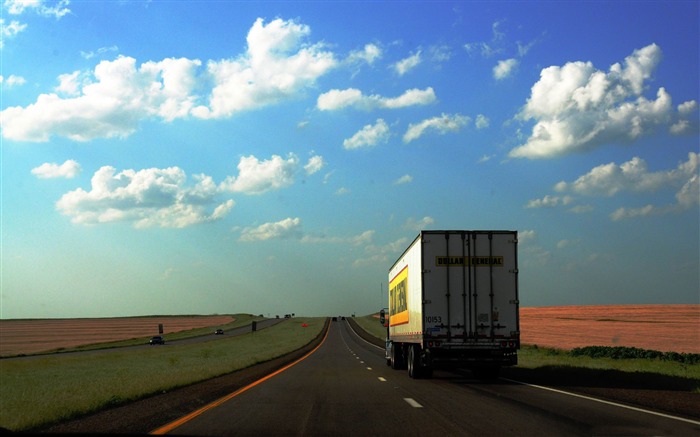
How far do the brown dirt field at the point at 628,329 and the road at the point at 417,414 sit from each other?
31107mm

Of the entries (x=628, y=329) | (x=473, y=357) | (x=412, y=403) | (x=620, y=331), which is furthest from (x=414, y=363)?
(x=628, y=329)

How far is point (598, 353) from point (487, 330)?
60.7 ft

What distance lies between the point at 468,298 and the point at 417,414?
8.81m

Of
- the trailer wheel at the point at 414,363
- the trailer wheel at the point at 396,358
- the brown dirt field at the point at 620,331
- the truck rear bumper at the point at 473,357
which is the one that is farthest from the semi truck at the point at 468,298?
the brown dirt field at the point at 620,331

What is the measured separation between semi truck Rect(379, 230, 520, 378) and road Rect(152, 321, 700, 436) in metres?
2.09

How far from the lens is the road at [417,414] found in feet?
35.0

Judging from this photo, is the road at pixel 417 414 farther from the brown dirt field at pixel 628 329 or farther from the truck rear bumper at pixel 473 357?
the brown dirt field at pixel 628 329

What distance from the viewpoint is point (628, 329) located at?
7181cm

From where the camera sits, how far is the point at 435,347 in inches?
832

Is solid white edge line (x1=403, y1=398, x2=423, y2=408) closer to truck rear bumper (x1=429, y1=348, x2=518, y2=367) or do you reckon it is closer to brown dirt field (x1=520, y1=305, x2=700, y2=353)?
truck rear bumper (x1=429, y1=348, x2=518, y2=367)

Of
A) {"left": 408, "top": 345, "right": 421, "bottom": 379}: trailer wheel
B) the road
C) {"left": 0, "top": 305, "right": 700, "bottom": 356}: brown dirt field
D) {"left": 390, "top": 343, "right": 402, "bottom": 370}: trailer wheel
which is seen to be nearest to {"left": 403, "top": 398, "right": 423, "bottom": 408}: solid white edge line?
the road

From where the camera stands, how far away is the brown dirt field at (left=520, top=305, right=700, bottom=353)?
52.4 meters

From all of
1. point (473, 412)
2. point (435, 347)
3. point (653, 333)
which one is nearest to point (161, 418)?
point (473, 412)

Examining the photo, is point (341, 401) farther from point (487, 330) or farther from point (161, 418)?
point (487, 330)
